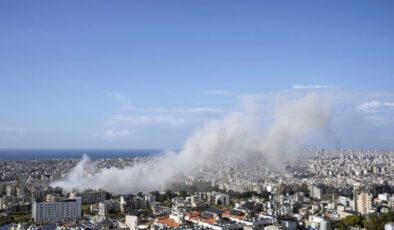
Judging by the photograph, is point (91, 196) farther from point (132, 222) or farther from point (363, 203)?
point (363, 203)

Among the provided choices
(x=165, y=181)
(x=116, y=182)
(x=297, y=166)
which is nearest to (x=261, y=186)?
(x=165, y=181)

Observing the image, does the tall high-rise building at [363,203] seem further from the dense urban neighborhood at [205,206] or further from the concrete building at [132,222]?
the concrete building at [132,222]

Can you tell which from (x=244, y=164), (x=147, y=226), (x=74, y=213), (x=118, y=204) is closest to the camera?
(x=147, y=226)

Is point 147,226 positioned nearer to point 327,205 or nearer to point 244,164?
point 327,205

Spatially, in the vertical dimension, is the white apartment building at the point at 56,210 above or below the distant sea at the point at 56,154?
below

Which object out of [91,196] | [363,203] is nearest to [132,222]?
[91,196]

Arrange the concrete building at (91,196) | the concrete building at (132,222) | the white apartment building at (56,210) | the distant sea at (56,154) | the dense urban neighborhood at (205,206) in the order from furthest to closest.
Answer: the distant sea at (56,154), the concrete building at (91,196), the white apartment building at (56,210), the dense urban neighborhood at (205,206), the concrete building at (132,222)

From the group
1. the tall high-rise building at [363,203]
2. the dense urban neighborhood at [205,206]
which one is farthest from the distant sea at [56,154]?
the tall high-rise building at [363,203]

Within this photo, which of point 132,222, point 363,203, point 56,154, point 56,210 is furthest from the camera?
point 56,154

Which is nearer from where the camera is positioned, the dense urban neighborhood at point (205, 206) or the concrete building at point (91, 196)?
the dense urban neighborhood at point (205, 206)
